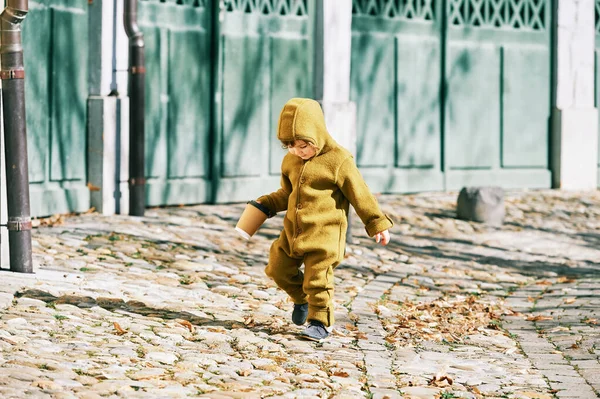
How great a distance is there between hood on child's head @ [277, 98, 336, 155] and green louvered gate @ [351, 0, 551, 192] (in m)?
6.73

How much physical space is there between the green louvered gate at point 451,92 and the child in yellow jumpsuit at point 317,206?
6.72 m

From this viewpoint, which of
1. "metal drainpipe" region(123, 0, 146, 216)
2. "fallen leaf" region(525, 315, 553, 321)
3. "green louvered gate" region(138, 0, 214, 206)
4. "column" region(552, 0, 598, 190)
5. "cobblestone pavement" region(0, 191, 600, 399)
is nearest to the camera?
"cobblestone pavement" region(0, 191, 600, 399)

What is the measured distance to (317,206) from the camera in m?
6.24

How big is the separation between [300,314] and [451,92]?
7684 millimetres

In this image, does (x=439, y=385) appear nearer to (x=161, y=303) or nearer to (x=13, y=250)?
(x=161, y=303)

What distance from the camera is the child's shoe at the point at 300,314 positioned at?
6496 millimetres

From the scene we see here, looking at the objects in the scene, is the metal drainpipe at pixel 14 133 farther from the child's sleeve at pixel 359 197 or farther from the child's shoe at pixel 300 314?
the child's sleeve at pixel 359 197

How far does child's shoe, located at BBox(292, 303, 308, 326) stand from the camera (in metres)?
6.50

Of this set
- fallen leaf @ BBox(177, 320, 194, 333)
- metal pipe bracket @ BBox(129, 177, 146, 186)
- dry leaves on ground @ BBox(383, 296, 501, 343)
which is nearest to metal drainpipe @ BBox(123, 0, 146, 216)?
metal pipe bracket @ BBox(129, 177, 146, 186)

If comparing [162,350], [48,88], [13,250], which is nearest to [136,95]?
[48,88]

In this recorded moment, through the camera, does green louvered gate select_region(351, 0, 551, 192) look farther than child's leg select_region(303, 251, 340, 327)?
Yes

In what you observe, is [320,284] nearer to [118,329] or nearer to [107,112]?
[118,329]

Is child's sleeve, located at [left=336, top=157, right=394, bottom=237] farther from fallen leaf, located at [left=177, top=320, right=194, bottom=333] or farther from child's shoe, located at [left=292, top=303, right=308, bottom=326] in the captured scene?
fallen leaf, located at [left=177, top=320, right=194, bottom=333]

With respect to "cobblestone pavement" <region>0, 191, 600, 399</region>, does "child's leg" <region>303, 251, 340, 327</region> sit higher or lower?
higher
